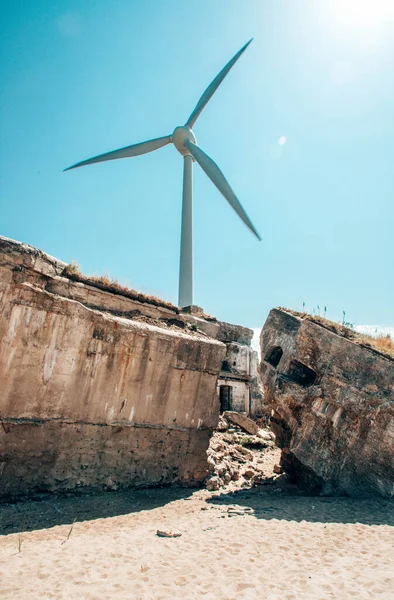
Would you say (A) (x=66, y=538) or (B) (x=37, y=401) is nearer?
(A) (x=66, y=538)

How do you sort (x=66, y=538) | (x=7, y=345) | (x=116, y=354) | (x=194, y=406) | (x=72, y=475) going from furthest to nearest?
(x=194, y=406) < (x=116, y=354) < (x=72, y=475) < (x=7, y=345) < (x=66, y=538)

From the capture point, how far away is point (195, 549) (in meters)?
4.54

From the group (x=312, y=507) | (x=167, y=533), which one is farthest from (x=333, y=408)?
(x=167, y=533)

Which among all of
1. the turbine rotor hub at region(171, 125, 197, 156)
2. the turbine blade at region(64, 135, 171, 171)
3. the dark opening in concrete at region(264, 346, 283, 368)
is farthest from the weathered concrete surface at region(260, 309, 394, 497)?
the turbine rotor hub at region(171, 125, 197, 156)

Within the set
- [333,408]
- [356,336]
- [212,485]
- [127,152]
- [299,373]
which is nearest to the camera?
[333,408]

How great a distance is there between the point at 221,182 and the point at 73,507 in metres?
17.4

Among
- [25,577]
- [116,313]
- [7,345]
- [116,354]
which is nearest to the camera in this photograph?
[25,577]

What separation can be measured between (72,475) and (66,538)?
151 cm

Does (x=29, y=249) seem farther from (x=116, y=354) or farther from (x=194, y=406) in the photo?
(x=194, y=406)

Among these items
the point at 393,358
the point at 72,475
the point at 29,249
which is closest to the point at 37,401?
the point at 72,475

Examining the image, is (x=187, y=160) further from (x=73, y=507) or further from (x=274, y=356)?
(x=73, y=507)

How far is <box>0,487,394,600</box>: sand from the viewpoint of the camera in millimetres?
3455

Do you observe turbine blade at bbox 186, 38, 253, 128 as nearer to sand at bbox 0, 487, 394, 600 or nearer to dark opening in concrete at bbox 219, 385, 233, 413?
dark opening in concrete at bbox 219, 385, 233, 413

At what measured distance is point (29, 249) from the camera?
6211mm
